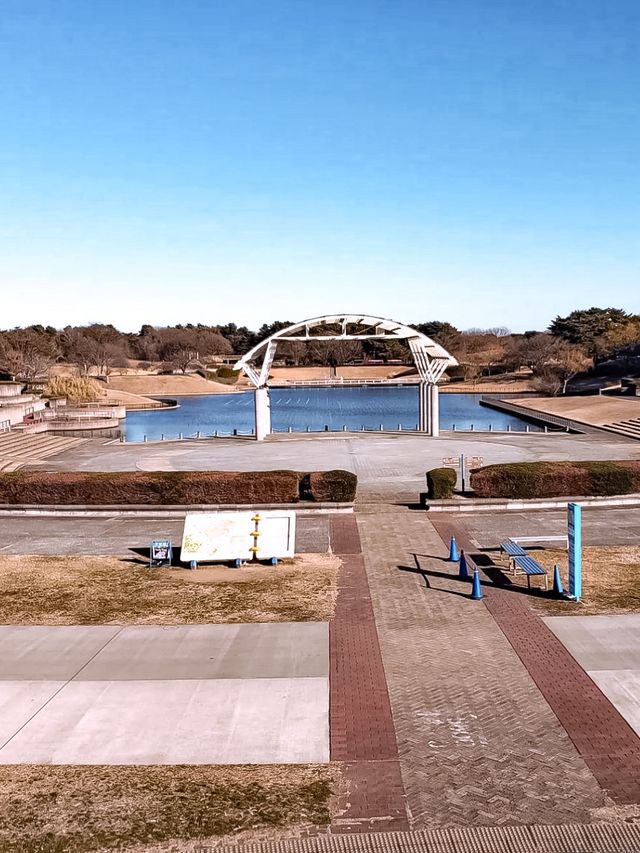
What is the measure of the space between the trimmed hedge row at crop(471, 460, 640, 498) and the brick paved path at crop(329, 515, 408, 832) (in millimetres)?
9824

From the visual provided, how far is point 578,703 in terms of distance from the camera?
1043 centimetres

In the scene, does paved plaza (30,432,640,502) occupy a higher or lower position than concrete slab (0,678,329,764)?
higher

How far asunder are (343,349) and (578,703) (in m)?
128

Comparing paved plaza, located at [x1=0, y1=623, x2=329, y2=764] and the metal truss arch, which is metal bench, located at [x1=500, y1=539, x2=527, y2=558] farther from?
the metal truss arch

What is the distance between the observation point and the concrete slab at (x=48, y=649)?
1176 cm

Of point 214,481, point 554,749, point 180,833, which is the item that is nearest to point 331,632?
point 554,749

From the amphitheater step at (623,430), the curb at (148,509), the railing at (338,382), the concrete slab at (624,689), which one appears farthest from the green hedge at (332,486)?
the railing at (338,382)

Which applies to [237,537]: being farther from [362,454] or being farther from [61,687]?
[362,454]

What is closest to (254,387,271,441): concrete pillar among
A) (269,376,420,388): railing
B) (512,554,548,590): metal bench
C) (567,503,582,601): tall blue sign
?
(512,554,548,590): metal bench

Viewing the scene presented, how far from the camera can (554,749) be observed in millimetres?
9172

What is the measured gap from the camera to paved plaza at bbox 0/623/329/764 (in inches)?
368

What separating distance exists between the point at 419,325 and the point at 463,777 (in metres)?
152

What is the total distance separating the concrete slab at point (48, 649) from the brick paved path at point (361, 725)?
12.9 ft

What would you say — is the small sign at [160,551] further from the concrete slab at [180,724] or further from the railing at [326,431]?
the railing at [326,431]
